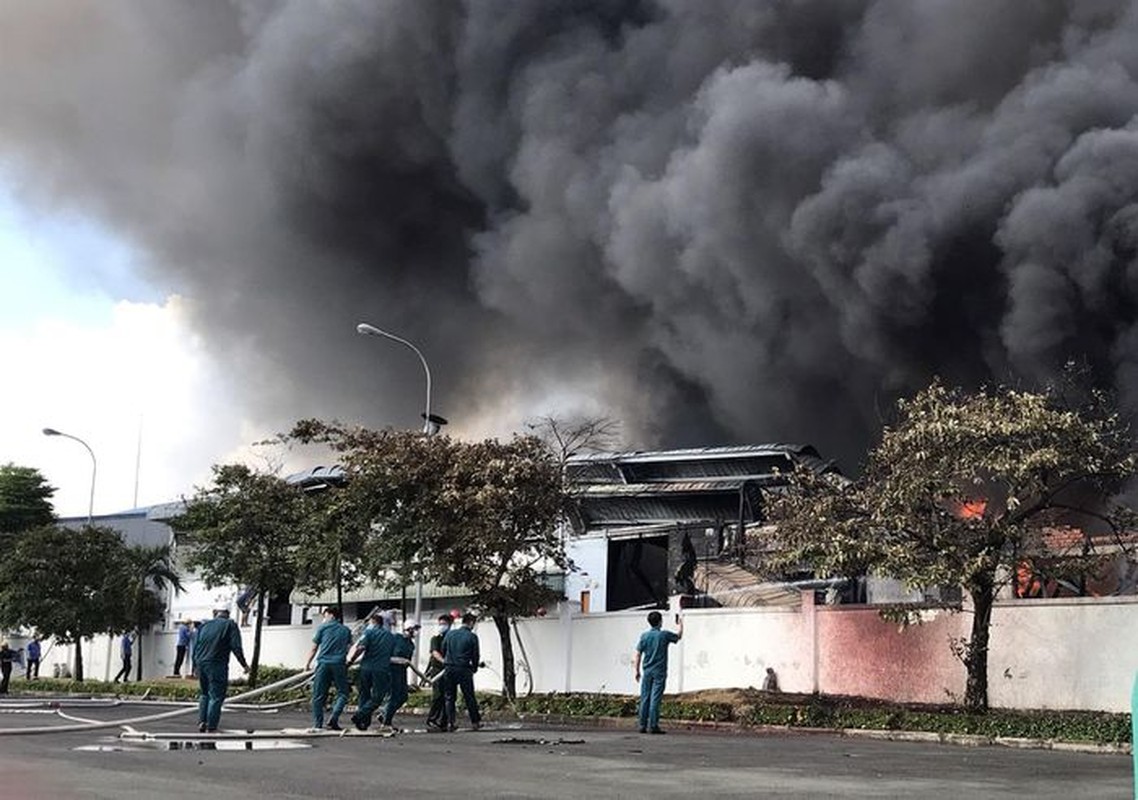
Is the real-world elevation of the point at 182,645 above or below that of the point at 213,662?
below

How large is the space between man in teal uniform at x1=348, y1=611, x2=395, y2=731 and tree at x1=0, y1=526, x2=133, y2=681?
85.0ft

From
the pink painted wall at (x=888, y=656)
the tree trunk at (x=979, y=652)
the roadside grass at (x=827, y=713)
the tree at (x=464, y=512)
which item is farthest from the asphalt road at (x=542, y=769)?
the tree at (x=464, y=512)

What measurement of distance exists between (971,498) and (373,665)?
30.8ft

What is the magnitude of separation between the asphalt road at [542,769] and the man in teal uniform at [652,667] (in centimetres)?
100

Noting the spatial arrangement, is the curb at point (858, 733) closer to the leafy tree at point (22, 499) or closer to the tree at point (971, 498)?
the tree at point (971, 498)

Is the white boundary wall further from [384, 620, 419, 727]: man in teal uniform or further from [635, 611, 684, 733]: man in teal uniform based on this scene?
[384, 620, 419, 727]: man in teal uniform

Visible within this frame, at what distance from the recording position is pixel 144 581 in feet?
146

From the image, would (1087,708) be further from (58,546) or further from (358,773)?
(58,546)

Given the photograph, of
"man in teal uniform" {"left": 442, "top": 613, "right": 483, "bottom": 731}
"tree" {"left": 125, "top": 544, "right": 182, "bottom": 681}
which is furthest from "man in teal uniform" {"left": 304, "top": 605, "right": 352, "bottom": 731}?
"tree" {"left": 125, "top": 544, "right": 182, "bottom": 681}

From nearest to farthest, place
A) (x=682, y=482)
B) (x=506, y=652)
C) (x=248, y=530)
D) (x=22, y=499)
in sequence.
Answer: (x=506, y=652) → (x=248, y=530) → (x=682, y=482) → (x=22, y=499)

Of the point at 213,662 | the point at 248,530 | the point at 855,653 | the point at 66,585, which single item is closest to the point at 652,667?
Answer: the point at 213,662

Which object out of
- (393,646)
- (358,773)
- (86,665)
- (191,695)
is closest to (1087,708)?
(393,646)

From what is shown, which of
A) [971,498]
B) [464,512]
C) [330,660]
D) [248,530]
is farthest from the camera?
[248,530]

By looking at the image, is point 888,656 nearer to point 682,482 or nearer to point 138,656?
point 682,482
